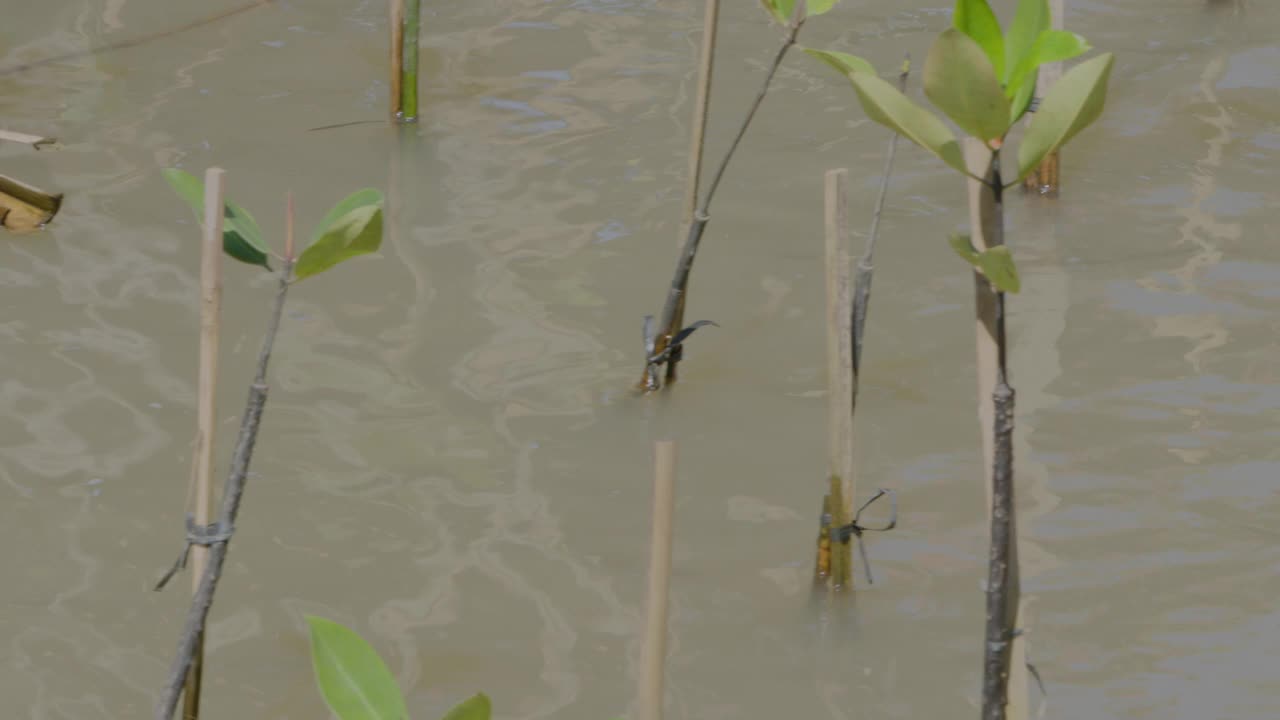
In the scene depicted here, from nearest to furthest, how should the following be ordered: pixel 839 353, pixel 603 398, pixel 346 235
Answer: pixel 346 235 < pixel 839 353 < pixel 603 398

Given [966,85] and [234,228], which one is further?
[234,228]

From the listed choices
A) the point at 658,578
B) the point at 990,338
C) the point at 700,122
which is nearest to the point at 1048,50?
the point at 990,338

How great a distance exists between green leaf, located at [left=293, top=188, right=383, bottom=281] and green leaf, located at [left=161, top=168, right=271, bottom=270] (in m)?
0.11

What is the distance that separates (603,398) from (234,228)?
1.68 meters

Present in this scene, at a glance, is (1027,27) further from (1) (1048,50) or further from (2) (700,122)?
(2) (700,122)

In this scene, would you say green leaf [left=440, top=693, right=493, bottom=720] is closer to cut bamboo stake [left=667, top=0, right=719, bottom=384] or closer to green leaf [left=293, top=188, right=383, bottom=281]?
green leaf [left=293, top=188, right=383, bottom=281]

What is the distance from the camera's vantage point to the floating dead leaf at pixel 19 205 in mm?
3297

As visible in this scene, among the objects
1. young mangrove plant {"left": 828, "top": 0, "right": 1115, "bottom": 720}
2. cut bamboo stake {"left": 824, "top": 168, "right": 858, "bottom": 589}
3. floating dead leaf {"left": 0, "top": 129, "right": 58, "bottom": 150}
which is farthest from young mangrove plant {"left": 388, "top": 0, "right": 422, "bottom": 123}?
young mangrove plant {"left": 828, "top": 0, "right": 1115, "bottom": 720}

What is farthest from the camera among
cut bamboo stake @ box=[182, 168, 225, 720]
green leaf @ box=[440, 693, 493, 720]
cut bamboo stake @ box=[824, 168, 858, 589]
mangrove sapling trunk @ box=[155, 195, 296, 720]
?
cut bamboo stake @ box=[824, 168, 858, 589]

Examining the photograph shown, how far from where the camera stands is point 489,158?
148 inches

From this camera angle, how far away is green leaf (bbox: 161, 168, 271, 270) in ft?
3.45

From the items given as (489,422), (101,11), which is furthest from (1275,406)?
(101,11)

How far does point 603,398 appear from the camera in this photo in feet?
8.95

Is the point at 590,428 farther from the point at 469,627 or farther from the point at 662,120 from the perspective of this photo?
the point at 662,120
